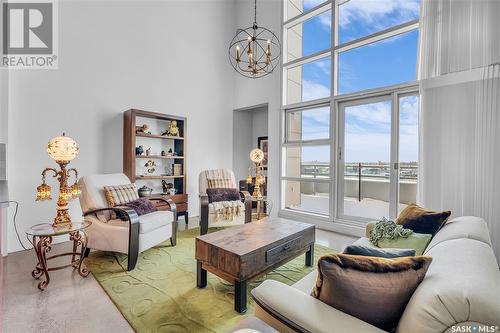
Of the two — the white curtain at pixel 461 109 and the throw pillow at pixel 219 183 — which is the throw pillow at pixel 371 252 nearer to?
the white curtain at pixel 461 109

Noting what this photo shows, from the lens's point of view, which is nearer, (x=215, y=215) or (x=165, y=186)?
(x=215, y=215)

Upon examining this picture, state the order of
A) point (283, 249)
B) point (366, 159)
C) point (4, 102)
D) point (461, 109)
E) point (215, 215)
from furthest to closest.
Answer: point (366, 159)
point (215, 215)
point (4, 102)
point (461, 109)
point (283, 249)

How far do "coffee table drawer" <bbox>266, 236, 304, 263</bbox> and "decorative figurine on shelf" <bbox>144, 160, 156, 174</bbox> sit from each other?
10.5 ft

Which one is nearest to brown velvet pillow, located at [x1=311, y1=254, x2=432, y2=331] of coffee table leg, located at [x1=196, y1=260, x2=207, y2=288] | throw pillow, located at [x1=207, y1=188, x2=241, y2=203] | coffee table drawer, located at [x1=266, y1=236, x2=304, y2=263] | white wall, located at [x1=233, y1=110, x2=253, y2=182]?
coffee table drawer, located at [x1=266, y1=236, x2=304, y2=263]

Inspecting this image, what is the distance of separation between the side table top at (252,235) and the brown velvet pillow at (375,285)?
110cm

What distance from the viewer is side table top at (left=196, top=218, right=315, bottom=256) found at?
85.9 inches

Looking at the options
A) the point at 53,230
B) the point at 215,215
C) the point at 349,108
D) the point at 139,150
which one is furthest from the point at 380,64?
the point at 53,230

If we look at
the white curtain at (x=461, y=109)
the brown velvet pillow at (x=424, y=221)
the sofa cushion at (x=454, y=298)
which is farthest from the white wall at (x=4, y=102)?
the white curtain at (x=461, y=109)

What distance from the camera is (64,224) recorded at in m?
2.53

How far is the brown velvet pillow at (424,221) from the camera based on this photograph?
201cm

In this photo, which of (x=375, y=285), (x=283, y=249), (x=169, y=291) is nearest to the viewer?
(x=375, y=285)

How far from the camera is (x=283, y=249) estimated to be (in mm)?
2389

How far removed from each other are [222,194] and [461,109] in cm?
347

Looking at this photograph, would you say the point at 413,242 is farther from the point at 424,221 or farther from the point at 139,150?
the point at 139,150
